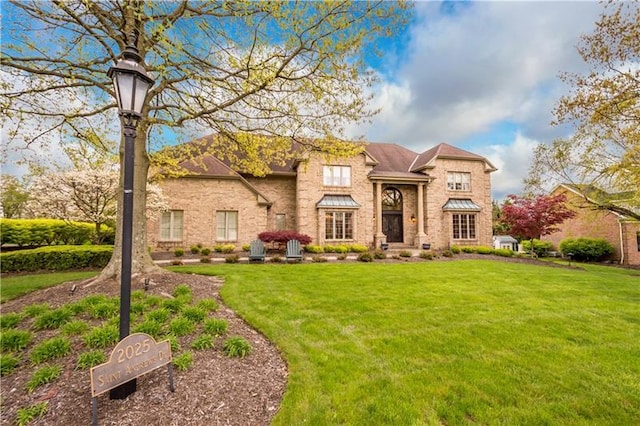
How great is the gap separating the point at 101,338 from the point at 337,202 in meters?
16.0

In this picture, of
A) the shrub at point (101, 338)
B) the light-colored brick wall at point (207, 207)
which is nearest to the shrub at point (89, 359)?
the shrub at point (101, 338)

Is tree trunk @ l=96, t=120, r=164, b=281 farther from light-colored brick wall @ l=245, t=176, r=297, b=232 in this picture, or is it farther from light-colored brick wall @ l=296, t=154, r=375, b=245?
light-colored brick wall @ l=245, t=176, r=297, b=232

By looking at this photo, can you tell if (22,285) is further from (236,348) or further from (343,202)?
(343,202)

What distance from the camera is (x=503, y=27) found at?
8.28 metres

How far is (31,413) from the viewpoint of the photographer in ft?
8.51

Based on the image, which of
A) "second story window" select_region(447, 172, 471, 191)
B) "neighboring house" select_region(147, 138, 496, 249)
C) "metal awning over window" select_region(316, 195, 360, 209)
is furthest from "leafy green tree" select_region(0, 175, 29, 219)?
"second story window" select_region(447, 172, 471, 191)

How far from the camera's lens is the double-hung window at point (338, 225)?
748 inches

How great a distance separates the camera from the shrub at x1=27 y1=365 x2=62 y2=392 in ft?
9.79

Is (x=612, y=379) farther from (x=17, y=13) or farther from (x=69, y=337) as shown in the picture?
(x=17, y=13)

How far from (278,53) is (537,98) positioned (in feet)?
39.8

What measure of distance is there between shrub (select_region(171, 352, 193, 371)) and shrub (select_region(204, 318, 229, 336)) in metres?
0.76

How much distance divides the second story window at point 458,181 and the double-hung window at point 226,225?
53.3 ft

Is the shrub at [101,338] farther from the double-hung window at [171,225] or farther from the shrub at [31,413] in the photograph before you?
the double-hung window at [171,225]

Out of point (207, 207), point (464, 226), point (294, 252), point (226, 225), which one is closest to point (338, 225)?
point (294, 252)
